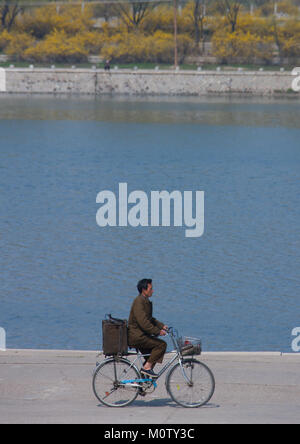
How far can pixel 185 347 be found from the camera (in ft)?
28.5

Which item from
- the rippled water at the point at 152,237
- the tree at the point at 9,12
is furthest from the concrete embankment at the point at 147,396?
the tree at the point at 9,12

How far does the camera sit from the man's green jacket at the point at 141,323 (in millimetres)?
8606

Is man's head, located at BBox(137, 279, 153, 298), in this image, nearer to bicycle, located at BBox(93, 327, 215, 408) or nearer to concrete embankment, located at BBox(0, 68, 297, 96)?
bicycle, located at BBox(93, 327, 215, 408)

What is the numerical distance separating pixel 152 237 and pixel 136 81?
1936 inches

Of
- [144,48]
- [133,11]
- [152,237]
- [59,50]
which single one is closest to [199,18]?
[133,11]

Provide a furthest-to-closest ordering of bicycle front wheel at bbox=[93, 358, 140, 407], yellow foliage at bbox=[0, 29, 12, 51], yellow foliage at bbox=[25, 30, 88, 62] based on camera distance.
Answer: yellow foliage at bbox=[0, 29, 12, 51] → yellow foliage at bbox=[25, 30, 88, 62] → bicycle front wheel at bbox=[93, 358, 140, 407]

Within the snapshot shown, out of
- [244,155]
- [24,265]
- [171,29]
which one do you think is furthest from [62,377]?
[171,29]

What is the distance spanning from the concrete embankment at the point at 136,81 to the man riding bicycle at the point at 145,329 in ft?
211

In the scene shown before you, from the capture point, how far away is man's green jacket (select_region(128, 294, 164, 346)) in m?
8.61

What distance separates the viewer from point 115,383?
8.77 metres

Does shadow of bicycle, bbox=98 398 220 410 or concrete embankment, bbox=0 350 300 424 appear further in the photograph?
shadow of bicycle, bbox=98 398 220 410

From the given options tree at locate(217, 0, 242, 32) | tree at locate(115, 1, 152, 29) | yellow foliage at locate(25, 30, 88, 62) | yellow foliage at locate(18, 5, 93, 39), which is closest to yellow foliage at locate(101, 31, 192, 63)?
yellow foliage at locate(25, 30, 88, 62)
